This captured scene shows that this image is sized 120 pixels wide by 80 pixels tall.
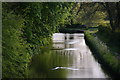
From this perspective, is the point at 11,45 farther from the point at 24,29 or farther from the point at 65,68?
the point at 65,68

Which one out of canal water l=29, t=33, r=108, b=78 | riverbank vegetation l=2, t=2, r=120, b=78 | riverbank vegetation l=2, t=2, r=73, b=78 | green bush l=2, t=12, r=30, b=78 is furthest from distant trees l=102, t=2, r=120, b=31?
green bush l=2, t=12, r=30, b=78

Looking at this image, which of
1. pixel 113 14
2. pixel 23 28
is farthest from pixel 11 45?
pixel 113 14

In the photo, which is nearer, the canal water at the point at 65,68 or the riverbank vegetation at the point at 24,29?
the riverbank vegetation at the point at 24,29

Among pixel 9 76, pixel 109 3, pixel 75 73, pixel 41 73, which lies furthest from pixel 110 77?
pixel 109 3

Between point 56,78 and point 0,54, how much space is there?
485cm

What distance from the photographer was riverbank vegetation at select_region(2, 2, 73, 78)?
26.4ft

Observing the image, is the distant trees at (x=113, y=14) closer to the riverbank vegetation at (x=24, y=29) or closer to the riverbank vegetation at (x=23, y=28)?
the riverbank vegetation at (x=24, y=29)

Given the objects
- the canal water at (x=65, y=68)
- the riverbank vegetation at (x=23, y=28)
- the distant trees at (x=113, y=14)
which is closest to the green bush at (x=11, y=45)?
the riverbank vegetation at (x=23, y=28)

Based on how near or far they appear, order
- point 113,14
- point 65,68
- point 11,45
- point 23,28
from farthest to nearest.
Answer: point 113,14 → point 65,68 → point 23,28 → point 11,45

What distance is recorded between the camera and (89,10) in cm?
3322

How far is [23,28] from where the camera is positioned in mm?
10008

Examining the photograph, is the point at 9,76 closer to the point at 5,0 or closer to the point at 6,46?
the point at 6,46

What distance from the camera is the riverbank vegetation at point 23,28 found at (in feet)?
26.4

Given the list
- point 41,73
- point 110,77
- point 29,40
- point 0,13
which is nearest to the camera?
point 0,13
